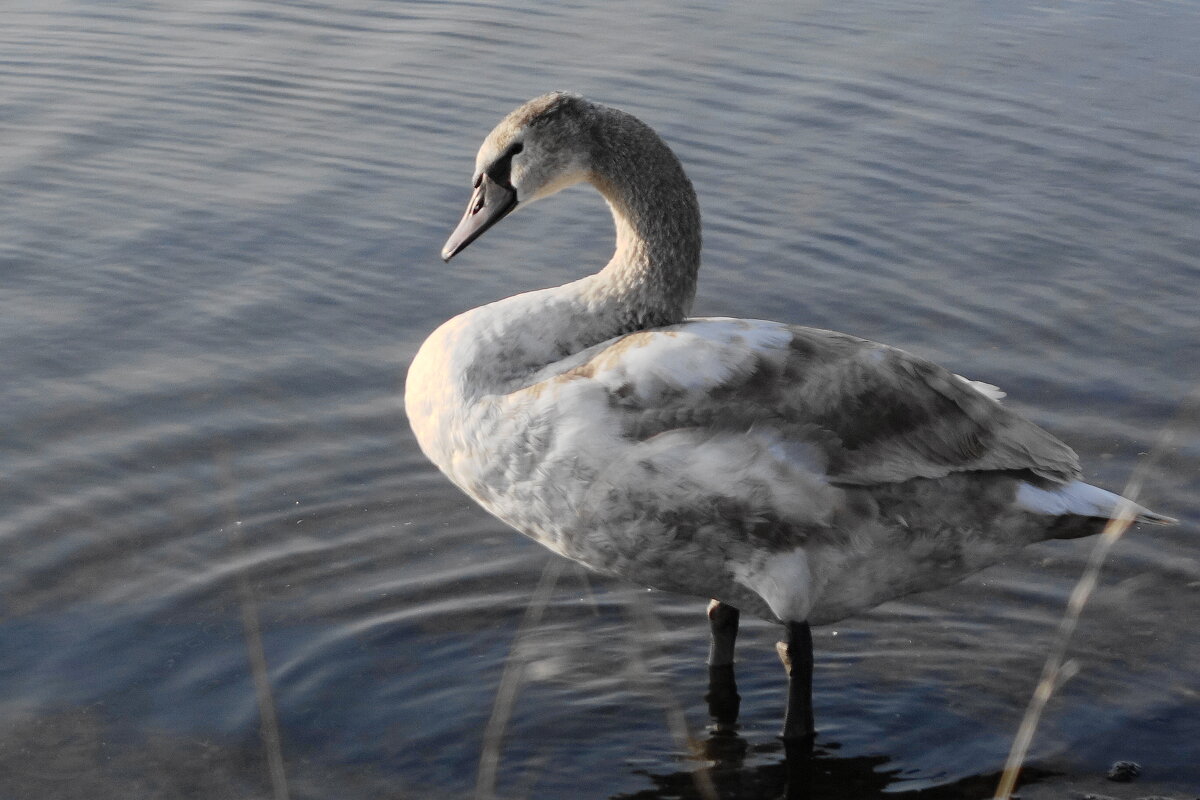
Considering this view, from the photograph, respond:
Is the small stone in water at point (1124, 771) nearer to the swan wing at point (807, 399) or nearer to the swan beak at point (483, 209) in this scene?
the swan wing at point (807, 399)

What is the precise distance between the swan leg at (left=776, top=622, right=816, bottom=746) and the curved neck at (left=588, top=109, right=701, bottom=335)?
1108 mm

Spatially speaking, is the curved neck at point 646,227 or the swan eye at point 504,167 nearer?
the curved neck at point 646,227

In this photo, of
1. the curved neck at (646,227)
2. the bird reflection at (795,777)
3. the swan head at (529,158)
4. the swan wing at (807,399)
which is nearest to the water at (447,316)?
the bird reflection at (795,777)

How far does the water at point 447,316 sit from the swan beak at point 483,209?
1.40m

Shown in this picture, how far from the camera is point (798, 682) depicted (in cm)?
523

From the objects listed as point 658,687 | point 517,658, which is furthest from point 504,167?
point 658,687

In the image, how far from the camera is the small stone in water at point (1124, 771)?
515 cm

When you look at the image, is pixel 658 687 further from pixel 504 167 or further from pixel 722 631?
pixel 504 167

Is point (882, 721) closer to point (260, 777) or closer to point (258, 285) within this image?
point (260, 777)

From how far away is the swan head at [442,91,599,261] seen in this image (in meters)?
5.36

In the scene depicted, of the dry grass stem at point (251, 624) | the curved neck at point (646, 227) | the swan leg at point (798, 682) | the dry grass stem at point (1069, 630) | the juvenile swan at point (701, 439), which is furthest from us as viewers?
the curved neck at point (646, 227)

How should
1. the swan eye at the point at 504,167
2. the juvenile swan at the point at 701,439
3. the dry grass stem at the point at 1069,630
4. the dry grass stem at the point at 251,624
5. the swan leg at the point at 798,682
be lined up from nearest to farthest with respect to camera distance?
the dry grass stem at the point at 1069,630, the juvenile swan at the point at 701,439, the dry grass stem at the point at 251,624, the swan leg at the point at 798,682, the swan eye at the point at 504,167

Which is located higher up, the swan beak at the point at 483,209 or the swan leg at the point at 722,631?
the swan beak at the point at 483,209

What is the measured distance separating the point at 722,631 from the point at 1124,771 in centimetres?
139
